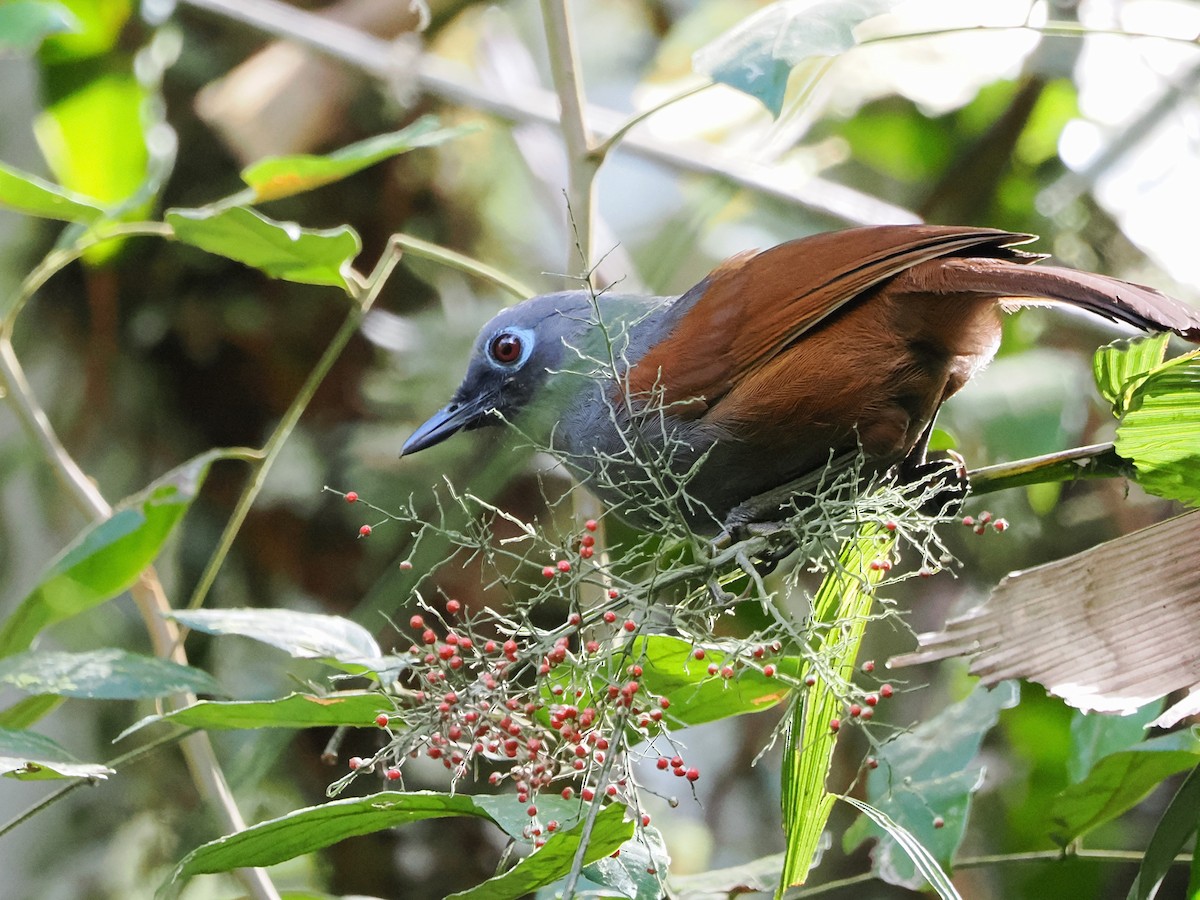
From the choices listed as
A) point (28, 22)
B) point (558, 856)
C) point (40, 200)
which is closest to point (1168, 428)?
point (558, 856)

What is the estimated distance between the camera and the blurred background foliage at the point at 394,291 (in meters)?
3.30

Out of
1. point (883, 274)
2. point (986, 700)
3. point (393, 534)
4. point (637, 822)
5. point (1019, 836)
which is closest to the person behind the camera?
point (637, 822)

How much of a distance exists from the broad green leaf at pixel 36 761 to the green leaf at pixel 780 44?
3.86 feet

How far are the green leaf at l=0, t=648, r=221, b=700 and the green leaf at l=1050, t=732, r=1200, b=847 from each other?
1.29 metres

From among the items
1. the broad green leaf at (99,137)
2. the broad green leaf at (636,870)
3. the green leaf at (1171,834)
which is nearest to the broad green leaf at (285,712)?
the broad green leaf at (636,870)

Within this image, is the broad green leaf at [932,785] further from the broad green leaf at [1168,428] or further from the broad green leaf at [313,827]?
the broad green leaf at [313,827]

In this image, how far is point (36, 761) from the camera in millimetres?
1457

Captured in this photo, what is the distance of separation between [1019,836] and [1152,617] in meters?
1.60

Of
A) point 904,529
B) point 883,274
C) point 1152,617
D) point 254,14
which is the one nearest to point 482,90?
point 254,14

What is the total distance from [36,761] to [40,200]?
39.3 inches

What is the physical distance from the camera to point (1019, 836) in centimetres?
280

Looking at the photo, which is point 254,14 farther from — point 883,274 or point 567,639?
point 567,639

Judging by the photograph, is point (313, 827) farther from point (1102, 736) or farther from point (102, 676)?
point (1102, 736)

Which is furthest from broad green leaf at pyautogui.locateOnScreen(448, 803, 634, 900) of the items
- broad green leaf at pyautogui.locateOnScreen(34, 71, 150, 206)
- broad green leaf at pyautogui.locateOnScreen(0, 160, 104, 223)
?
broad green leaf at pyautogui.locateOnScreen(34, 71, 150, 206)
